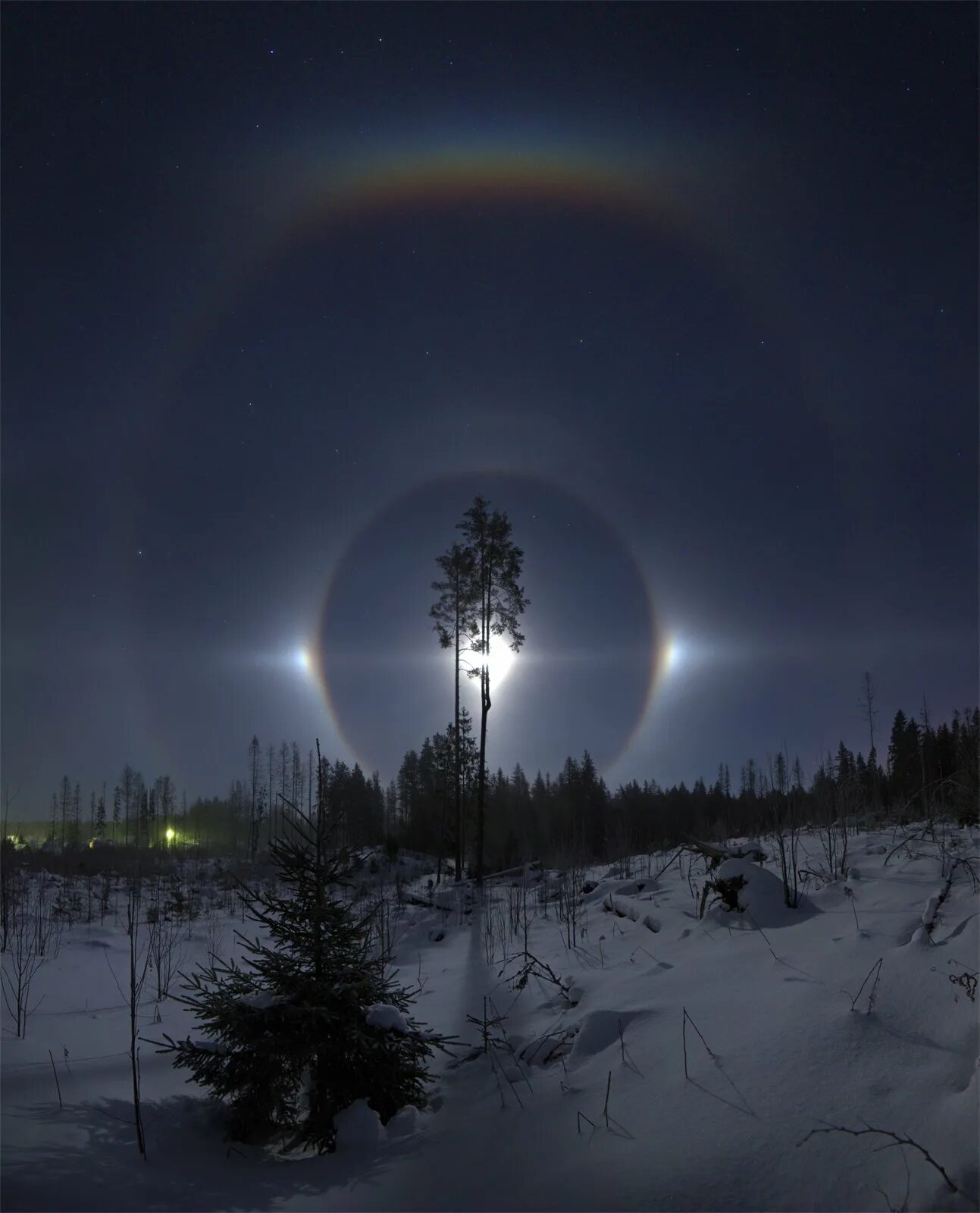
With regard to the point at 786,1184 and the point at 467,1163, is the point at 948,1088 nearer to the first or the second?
the point at 786,1184

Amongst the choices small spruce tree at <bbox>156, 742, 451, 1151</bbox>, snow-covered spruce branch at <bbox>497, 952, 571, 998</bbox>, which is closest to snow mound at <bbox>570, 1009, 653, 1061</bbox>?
small spruce tree at <bbox>156, 742, 451, 1151</bbox>

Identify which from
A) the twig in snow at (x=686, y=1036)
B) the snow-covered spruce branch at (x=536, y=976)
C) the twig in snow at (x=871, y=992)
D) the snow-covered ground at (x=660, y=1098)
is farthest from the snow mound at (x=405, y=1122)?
the twig in snow at (x=871, y=992)

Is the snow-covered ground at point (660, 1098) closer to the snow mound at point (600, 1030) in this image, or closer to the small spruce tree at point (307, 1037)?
the snow mound at point (600, 1030)

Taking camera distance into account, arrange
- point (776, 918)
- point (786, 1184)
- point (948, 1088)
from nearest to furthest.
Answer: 1. point (786, 1184)
2. point (948, 1088)
3. point (776, 918)

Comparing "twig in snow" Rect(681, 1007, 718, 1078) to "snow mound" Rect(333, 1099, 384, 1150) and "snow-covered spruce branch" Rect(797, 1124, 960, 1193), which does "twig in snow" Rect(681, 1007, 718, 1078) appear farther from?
"snow mound" Rect(333, 1099, 384, 1150)

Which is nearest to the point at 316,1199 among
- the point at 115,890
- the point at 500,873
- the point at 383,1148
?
the point at 383,1148

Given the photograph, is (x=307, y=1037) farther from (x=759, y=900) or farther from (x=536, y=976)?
(x=759, y=900)

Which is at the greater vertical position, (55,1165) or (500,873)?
→ (55,1165)
